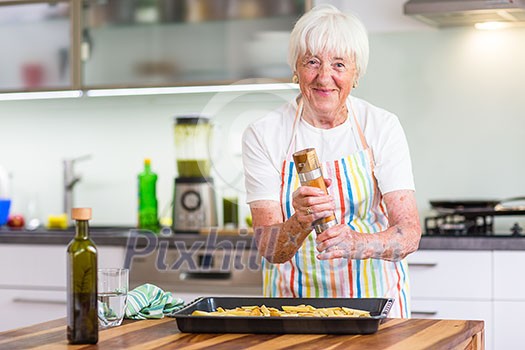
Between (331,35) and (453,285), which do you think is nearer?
(331,35)

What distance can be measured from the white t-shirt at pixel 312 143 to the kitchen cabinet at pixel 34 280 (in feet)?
4.94

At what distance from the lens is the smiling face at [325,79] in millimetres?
2350

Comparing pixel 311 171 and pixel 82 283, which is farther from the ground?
pixel 311 171

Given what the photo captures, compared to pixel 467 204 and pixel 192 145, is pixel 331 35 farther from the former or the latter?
pixel 192 145

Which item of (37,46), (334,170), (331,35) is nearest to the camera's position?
(331,35)

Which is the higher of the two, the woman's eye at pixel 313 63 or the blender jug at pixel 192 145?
the woman's eye at pixel 313 63

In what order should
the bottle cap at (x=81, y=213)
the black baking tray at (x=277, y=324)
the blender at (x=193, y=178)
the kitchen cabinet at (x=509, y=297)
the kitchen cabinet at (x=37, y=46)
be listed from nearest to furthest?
1. the bottle cap at (x=81, y=213)
2. the black baking tray at (x=277, y=324)
3. the kitchen cabinet at (x=509, y=297)
4. the blender at (x=193, y=178)
5. the kitchen cabinet at (x=37, y=46)

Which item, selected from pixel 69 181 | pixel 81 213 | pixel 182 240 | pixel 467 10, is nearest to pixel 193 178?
pixel 182 240

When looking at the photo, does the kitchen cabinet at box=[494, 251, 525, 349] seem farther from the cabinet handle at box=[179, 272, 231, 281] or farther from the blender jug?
the blender jug

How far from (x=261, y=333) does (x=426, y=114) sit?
7.84 feet

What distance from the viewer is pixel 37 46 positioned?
170 inches

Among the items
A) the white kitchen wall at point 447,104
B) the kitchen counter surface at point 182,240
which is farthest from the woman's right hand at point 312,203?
the white kitchen wall at point 447,104

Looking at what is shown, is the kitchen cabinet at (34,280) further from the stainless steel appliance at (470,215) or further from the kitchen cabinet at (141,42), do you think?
the stainless steel appliance at (470,215)

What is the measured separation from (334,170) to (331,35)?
14.2 inches
